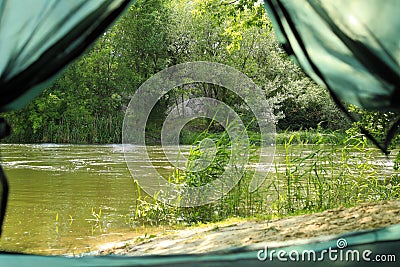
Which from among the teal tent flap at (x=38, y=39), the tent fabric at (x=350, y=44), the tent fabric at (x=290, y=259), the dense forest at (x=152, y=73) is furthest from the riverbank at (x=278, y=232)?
the dense forest at (x=152, y=73)

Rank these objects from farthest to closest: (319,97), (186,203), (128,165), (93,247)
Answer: (319,97)
(128,165)
(186,203)
(93,247)

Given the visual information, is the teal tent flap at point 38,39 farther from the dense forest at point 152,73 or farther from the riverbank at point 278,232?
the dense forest at point 152,73

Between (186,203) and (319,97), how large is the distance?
1393 cm

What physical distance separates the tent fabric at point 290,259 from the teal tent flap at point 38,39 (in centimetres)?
54

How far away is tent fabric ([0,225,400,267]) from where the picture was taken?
1.66 m

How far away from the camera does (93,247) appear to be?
4039 mm

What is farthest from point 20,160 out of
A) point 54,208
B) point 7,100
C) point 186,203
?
point 7,100

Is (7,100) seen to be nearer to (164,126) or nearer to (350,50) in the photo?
(350,50)

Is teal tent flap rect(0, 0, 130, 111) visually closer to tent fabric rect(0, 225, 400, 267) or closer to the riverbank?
tent fabric rect(0, 225, 400, 267)

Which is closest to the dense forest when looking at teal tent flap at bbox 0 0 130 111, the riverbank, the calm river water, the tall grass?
the calm river water

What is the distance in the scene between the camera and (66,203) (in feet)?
20.0

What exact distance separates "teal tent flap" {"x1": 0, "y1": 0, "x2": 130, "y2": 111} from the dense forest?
14.4 metres

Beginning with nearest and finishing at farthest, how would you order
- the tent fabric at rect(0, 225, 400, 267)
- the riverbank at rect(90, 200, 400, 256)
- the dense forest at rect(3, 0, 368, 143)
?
the tent fabric at rect(0, 225, 400, 267)
the riverbank at rect(90, 200, 400, 256)
the dense forest at rect(3, 0, 368, 143)

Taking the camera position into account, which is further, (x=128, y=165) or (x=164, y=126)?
(x=164, y=126)
